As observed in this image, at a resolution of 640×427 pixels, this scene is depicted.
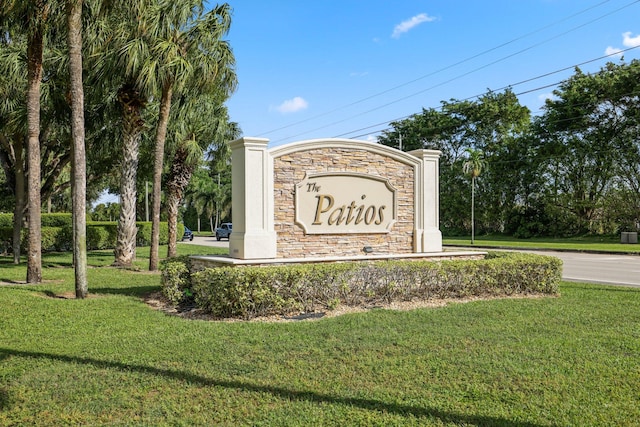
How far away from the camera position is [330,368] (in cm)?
507

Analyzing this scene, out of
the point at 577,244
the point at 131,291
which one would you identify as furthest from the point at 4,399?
the point at 577,244

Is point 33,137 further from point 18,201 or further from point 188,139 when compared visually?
point 18,201

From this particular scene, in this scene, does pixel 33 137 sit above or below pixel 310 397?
above

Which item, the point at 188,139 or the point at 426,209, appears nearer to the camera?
the point at 426,209

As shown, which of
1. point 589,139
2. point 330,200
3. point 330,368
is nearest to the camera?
point 330,368

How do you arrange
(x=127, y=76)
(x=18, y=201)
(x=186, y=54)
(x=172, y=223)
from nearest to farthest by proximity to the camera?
(x=127, y=76), (x=186, y=54), (x=172, y=223), (x=18, y=201)

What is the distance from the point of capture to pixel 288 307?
7.86 m

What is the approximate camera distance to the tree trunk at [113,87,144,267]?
1516cm

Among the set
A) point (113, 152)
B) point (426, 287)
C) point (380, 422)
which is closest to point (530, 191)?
point (113, 152)

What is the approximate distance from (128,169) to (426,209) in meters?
9.90

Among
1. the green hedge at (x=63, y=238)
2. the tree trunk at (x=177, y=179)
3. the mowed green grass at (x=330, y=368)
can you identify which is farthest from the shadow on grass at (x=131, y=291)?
the green hedge at (x=63, y=238)

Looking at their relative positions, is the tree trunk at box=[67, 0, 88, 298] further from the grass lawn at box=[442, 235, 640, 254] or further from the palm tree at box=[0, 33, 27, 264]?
the grass lawn at box=[442, 235, 640, 254]

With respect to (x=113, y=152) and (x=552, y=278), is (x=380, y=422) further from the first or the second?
(x=113, y=152)

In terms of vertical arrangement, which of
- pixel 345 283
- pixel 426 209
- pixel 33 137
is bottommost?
pixel 345 283
